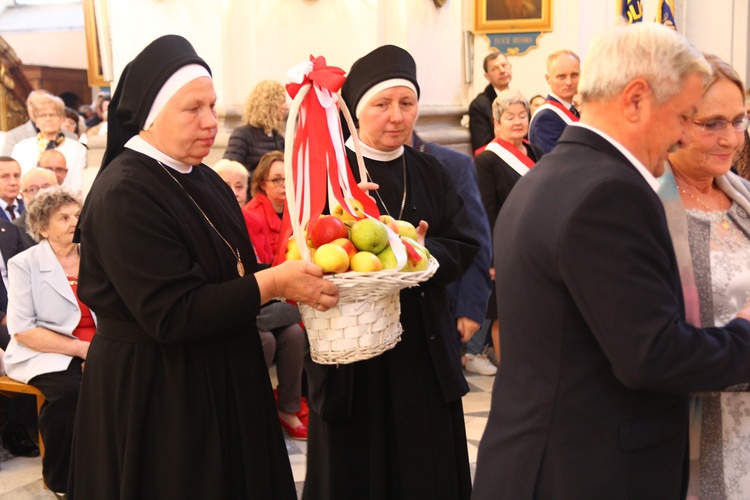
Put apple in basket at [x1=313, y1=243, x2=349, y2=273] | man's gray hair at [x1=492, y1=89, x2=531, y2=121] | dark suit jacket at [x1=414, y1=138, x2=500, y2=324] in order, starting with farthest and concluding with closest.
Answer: man's gray hair at [x1=492, y1=89, x2=531, y2=121]
dark suit jacket at [x1=414, y1=138, x2=500, y2=324]
apple in basket at [x1=313, y1=243, x2=349, y2=273]

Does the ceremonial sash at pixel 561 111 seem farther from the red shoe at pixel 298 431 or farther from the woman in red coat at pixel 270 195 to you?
the red shoe at pixel 298 431

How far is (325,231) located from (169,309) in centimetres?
48

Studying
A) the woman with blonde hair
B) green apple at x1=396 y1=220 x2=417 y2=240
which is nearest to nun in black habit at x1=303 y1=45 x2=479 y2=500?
green apple at x1=396 y1=220 x2=417 y2=240

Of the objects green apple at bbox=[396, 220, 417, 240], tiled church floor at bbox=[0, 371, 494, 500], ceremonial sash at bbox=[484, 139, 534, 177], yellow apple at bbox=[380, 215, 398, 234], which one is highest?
yellow apple at bbox=[380, 215, 398, 234]

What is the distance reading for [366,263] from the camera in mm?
2463

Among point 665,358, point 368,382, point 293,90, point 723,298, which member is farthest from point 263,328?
point 665,358

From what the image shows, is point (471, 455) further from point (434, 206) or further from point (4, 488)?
point (4, 488)

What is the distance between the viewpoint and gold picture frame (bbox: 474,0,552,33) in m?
13.3

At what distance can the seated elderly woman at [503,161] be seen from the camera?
5.82 metres

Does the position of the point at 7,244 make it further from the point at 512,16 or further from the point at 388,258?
the point at 512,16

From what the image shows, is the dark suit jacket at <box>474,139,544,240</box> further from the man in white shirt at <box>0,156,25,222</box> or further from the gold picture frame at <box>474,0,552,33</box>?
the gold picture frame at <box>474,0,552,33</box>

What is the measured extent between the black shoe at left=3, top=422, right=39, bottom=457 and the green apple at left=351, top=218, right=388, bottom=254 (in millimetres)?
3249

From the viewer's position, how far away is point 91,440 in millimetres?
2672

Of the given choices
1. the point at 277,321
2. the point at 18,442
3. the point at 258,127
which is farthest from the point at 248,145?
the point at 18,442
